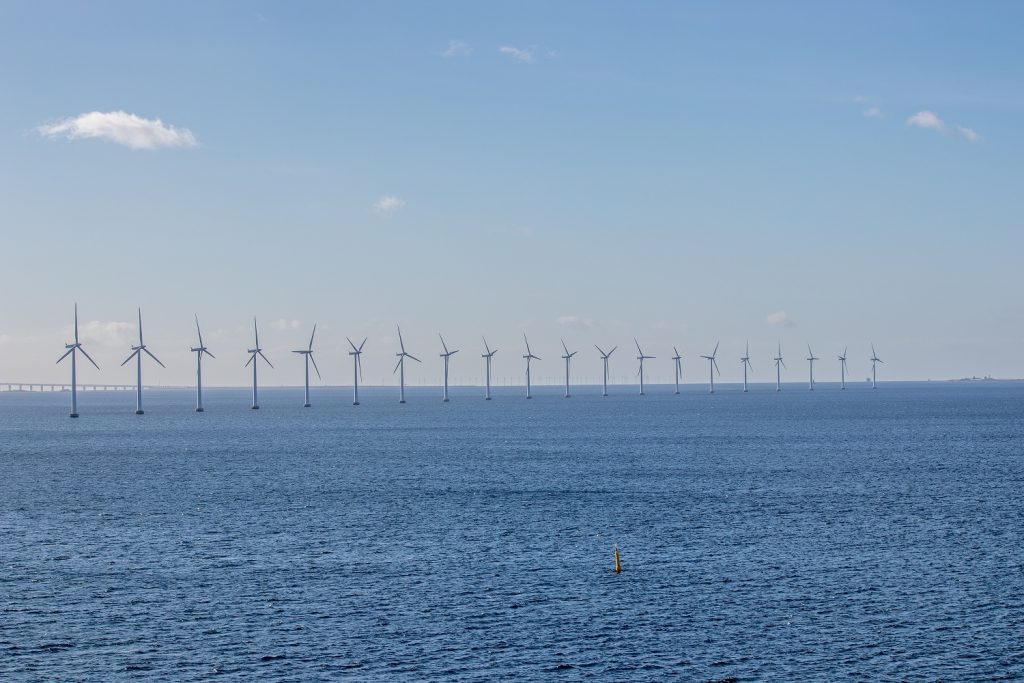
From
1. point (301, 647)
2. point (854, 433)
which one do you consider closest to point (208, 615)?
point (301, 647)

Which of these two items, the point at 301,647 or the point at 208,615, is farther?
the point at 208,615

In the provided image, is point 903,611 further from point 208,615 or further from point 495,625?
point 208,615

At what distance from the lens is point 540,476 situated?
10544cm

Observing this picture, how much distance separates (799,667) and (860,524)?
32.9 metres

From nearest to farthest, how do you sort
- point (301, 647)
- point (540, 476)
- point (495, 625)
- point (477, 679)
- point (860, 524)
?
point (477, 679), point (301, 647), point (495, 625), point (860, 524), point (540, 476)

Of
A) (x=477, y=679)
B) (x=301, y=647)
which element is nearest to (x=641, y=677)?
(x=477, y=679)

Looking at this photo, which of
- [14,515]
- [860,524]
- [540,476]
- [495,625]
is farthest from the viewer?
[540,476]

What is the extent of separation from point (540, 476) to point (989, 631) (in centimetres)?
6278

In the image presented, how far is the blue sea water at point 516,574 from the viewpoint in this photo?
41.2 meters

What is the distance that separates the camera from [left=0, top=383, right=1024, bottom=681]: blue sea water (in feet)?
135

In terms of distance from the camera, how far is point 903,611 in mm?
47375

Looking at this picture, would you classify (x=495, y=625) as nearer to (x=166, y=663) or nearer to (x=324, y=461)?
(x=166, y=663)

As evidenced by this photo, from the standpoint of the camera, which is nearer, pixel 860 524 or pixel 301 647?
pixel 301 647

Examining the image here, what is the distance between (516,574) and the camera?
55.7 metres
